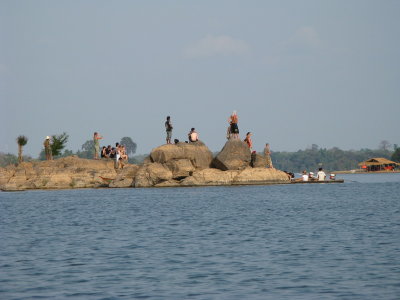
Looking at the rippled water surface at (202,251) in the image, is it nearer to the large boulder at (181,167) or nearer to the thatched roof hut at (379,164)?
the large boulder at (181,167)

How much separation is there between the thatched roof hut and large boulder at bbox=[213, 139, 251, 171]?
96.9 metres

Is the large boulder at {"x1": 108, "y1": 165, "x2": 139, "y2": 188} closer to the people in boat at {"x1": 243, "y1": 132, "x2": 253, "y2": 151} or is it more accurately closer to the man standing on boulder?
→ the man standing on boulder

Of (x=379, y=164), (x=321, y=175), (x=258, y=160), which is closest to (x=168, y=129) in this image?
(x=258, y=160)

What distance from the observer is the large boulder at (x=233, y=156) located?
5453 centimetres

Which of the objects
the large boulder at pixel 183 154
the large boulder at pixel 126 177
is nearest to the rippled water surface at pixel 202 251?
the large boulder at pixel 183 154

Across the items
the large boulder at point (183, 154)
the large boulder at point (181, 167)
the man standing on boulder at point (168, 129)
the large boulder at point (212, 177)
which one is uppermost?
the man standing on boulder at point (168, 129)

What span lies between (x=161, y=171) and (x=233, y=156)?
574cm

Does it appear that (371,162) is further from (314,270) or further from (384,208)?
(314,270)

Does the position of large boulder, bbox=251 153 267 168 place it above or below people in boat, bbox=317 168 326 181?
above

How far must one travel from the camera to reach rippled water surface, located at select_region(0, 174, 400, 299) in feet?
50.2

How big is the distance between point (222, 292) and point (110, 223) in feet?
53.8

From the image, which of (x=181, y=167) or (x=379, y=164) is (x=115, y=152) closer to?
(x=181, y=167)

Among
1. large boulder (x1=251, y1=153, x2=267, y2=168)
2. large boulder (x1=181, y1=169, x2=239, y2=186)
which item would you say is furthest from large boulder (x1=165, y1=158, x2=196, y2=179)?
large boulder (x1=251, y1=153, x2=267, y2=168)

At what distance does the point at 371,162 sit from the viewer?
15775 cm
